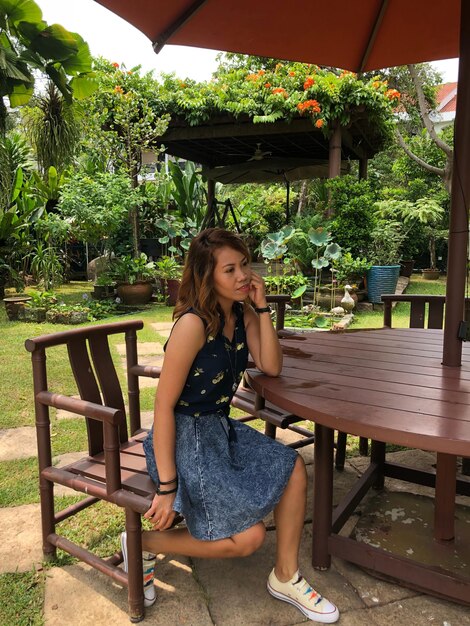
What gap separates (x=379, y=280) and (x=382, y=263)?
727 millimetres

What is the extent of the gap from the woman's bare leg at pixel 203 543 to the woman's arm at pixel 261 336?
544 mm

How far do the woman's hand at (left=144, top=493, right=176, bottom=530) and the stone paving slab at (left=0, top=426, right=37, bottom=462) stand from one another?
5.35ft

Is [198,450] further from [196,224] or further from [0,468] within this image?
[196,224]

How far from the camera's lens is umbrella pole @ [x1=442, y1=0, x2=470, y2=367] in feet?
5.61

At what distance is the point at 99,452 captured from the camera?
6.29 feet

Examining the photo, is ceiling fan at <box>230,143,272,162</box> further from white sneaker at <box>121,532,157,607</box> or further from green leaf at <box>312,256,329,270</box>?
white sneaker at <box>121,532,157,607</box>

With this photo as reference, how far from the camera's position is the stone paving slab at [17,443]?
2828mm

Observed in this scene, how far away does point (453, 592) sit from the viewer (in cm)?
161

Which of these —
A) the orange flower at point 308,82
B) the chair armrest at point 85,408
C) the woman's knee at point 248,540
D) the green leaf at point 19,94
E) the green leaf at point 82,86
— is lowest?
the woman's knee at point 248,540

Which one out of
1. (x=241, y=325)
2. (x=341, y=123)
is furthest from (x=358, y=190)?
(x=241, y=325)

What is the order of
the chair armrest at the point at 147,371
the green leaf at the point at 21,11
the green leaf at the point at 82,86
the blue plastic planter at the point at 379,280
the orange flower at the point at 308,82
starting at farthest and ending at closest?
1. the blue plastic planter at the point at 379,280
2. the orange flower at the point at 308,82
3. the green leaf at the point at 82,86
4. the green leaf at the point at 21,11
5. the chair armrest at the point at 147,371

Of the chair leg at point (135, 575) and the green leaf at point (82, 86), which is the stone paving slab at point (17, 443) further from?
the green leaf at point (82, 86)

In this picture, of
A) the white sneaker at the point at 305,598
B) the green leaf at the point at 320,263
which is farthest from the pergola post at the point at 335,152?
the white sneaker at the point at 305,598

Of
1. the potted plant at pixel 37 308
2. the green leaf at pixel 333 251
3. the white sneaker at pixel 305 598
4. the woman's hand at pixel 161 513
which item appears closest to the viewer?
the woman's hand at pixel 161 513
